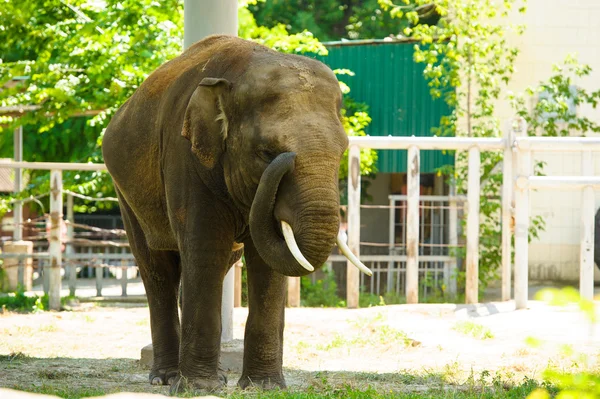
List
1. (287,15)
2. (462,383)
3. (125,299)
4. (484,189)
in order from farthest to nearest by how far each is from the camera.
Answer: (287,15)
(484,189)
(125,299)
(462,383)

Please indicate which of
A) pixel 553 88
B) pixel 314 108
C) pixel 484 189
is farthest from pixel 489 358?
pixel 553 88

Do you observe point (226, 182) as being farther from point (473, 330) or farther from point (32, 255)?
point (32, 255)

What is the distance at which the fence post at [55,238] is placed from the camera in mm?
12219

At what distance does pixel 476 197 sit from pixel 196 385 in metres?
6.50

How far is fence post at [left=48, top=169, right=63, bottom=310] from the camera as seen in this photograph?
12.2 metres

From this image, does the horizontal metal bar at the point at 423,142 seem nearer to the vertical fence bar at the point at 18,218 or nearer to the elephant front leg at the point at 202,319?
the vertical fence bar at the point at 18,218

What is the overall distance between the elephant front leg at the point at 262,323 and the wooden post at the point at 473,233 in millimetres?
5619

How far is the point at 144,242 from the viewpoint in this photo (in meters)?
6.91

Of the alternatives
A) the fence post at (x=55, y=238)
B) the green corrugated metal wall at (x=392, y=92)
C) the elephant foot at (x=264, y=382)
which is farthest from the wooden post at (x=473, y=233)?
the green corrugated metal wall at (x=392, y=92)

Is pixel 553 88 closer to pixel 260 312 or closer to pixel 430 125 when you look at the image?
pixel 430 125

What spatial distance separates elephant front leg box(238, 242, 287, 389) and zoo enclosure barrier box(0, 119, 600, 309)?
489cm

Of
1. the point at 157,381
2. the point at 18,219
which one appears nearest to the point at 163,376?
the point at 157,381

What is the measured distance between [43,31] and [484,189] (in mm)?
6566

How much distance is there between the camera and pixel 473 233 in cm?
1145
